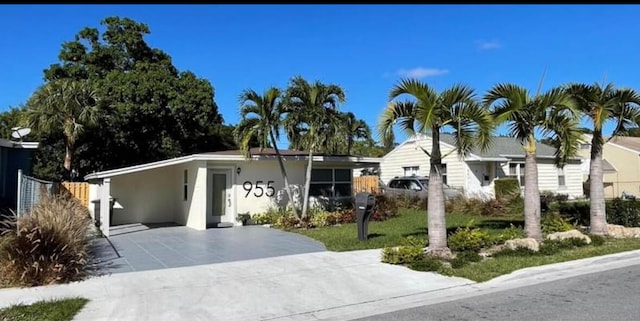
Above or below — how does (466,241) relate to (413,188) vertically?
below

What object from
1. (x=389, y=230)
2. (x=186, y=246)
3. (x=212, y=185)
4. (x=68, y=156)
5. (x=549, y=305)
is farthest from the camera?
(x=68, y=156)

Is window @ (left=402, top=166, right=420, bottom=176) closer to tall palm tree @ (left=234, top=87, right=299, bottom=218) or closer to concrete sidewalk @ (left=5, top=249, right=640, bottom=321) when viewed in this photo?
tall palm tree @ (left=234, top=87, right=299, bottom=218)

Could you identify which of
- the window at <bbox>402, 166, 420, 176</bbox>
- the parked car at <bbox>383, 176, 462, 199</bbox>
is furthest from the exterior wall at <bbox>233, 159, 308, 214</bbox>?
the window at <bbox>402, 166, 420, 176</bbox>

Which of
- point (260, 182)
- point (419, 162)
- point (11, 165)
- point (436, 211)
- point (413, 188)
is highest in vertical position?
point (419, 162)

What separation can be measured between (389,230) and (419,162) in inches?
542

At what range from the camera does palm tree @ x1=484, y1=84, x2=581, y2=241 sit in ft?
38.0

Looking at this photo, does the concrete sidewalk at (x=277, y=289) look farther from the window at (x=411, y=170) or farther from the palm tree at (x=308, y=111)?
the window at (x=411, y=170)

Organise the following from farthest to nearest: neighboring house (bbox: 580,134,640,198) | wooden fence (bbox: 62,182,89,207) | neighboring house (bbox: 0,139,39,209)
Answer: neighboring house (bbox: 580,134,640,198) → wooden fence (bbox: 62,182,89,207) → neighboring house (bbox: 0,139,39,209)

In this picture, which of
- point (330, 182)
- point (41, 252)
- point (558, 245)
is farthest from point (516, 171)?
point (41, 252)

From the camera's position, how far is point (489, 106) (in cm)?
1184

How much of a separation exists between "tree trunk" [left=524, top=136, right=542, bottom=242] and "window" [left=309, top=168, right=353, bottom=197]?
898 cm

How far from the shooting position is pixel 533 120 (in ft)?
39.2

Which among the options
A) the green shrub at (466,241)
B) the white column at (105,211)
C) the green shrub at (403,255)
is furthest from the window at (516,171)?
the white column at (105,211)

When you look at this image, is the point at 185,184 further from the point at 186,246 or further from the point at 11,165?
the point at 186,246
